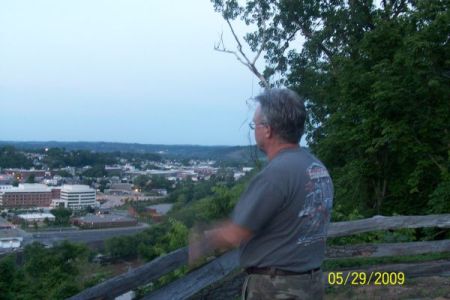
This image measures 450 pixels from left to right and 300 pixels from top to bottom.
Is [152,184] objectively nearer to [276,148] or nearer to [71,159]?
[71,159]

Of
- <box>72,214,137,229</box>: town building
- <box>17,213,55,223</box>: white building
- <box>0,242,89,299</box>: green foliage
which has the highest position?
<box>0,242,89,299</box>: green foliage

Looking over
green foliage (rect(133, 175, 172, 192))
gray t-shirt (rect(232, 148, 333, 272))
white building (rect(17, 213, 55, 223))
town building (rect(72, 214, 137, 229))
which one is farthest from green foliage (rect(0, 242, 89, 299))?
green foliage (rect(133, 175, 172, 192))

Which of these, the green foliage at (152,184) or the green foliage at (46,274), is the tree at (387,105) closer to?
the green foliage at (46,274)

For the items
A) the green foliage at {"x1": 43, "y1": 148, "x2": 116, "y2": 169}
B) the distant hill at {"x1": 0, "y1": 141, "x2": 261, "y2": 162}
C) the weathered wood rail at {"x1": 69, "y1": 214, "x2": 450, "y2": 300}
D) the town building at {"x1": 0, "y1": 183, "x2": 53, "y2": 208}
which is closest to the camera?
the weathered wood rail at {"x1": 69, "y1": 214, "x2": 450, "y2": 300}

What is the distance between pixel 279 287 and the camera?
2.56m

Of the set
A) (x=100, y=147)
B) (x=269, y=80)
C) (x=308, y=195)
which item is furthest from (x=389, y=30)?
(x=100, y=147)

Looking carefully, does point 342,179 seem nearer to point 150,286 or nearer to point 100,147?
point 150,286

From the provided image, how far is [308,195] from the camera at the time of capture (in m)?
2.54

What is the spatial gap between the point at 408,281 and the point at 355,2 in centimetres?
1454

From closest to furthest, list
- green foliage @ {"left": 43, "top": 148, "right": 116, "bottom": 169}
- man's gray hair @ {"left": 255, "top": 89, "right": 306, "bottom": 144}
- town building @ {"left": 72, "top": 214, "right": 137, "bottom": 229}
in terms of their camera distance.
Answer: man's gray hair @ {"left": 255, "top": 89, "right": 306, "bottom": 144}
town building @ {"left": 72, "top": 214, "right": 137, "bottom": 229}
green foliage @ {"left": 43, "top": 148, "right": 116, "bottom": 169}

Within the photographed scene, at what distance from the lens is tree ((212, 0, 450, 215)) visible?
13.0 m

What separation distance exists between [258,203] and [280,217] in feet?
0.52

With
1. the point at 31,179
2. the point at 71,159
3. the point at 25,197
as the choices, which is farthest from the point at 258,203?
the point at 71,159

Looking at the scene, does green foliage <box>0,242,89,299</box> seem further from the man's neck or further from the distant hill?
the distant hill
